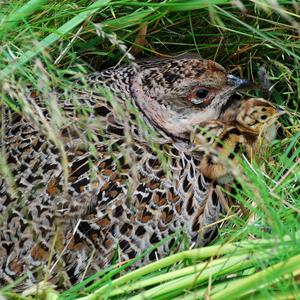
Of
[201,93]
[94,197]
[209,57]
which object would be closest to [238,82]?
[201,93]

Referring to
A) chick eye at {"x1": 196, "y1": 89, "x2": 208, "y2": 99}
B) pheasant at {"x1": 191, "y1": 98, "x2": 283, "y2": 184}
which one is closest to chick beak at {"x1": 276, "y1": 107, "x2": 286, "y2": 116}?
pheasant at {"x1": 191, "y1": 98, "x2": 283, "y2": 184}

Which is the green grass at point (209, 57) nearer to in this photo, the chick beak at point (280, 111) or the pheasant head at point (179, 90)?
the chick beak at point (280, 111)

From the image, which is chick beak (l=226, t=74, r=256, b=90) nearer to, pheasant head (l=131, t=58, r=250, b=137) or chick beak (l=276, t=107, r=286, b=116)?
pheasant head (l=131, t=58, r=250, b=137)

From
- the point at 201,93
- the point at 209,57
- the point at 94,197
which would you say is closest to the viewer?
the point at 94,197

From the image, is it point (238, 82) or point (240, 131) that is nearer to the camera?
point (240, 131)

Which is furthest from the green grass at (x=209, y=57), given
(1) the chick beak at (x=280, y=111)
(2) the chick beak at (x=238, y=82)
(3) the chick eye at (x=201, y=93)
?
(3) the chick eye at (x=201, y=93)

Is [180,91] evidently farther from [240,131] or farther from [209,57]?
[209,57]
